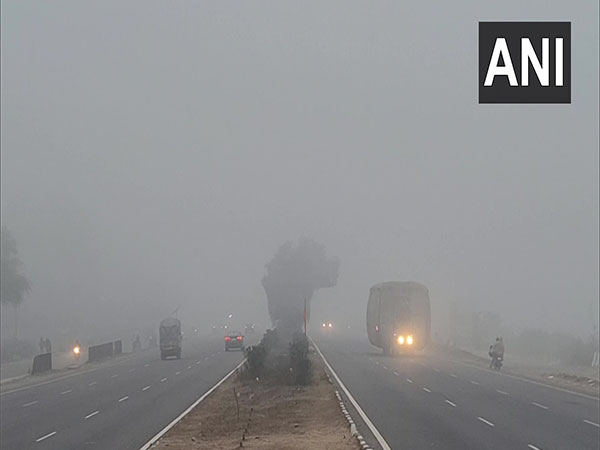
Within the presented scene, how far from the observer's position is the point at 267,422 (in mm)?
27297

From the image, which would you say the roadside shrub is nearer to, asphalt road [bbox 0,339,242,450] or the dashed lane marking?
asphalt road [bbox 0,339,242,450]

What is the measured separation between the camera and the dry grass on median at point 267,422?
21.5 meters

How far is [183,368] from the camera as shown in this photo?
6159 centimetres

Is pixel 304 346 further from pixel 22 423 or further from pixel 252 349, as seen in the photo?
pixel 22 423

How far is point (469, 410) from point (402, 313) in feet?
109

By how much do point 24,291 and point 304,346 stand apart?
56653 mm

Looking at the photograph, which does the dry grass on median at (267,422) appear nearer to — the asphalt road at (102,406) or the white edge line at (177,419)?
the white edge line at (177,419)

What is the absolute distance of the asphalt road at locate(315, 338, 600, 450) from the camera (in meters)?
23.0

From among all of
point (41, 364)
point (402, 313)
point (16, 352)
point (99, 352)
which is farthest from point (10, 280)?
point (402, 313)

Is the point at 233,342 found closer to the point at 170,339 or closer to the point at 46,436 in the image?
the point at 170,339

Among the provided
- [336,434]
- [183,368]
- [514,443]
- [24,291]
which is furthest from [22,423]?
[24,291]

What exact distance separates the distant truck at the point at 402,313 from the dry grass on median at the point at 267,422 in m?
24.3

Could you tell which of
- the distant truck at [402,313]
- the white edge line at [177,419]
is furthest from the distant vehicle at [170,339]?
the white edge line at [177,419]

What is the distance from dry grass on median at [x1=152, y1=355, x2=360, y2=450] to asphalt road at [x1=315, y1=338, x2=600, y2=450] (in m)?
1.37
